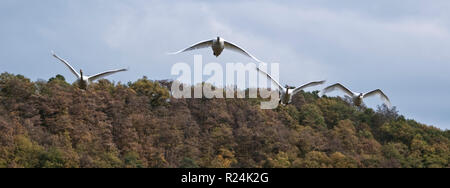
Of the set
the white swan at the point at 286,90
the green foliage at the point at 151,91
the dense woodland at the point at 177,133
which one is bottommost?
the white swan at the point at 286,90

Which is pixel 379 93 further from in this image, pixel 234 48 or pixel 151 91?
pixel 151 91

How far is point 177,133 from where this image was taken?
68250 millimetres

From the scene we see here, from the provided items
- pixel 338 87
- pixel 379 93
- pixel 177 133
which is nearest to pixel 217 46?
pixel 338 87

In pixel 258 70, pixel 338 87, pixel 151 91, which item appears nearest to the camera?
pixel 258 70

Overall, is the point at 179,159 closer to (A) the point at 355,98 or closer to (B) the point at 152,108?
(B) the point at 152,108

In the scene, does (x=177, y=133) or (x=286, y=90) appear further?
(x=177, y=133)

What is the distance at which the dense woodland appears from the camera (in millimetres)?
61094

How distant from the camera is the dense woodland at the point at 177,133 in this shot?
6109 centimetres

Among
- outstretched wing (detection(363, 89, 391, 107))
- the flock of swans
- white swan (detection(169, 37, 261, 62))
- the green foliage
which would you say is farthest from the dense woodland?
white swan (detection(169, 37, 261, 62))

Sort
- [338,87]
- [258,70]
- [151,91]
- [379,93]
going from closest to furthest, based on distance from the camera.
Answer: [258,70], [338,87], [379,93], [151,91]

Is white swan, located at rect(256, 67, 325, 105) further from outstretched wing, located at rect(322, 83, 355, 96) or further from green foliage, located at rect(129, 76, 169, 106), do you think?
green foliage, located at rect(129, 76, 169, 106)

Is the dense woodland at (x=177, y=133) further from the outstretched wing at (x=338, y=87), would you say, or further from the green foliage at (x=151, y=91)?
the outstretched wing at (x=338, y=87)

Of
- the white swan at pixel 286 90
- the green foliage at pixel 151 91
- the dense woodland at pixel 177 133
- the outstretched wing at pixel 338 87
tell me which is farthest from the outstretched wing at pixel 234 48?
the green foliage at pixel 151 91

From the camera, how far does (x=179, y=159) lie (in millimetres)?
63969
